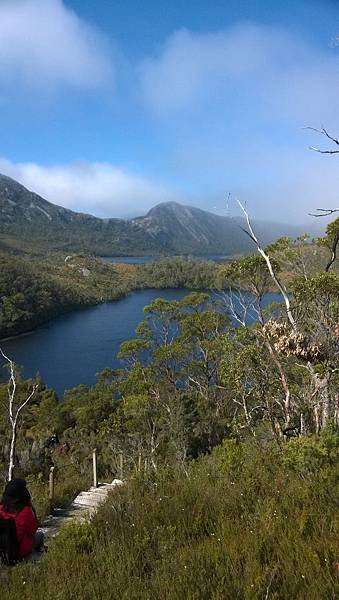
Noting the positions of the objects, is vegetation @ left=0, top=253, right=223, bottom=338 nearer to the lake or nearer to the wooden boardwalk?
the lake

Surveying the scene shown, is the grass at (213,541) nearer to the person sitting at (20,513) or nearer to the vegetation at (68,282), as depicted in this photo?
the person sitting at (20,513)

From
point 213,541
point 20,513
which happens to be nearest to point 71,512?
point 20,513

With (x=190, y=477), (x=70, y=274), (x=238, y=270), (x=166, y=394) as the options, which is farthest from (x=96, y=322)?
(x=190, y=477)

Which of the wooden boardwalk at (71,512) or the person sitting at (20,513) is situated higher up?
the person sitting at (20,513)

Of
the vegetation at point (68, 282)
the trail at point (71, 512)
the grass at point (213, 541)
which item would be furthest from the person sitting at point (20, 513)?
the vegetation at point (68, 282)

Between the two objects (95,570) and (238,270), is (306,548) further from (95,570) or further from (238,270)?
(238,270)

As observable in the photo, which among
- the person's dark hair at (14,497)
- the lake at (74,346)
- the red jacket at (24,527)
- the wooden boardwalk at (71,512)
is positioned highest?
the person's dark hair at (14,497)

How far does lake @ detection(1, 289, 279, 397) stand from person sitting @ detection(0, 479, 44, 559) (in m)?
37.0

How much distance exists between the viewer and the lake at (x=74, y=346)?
45312 mm

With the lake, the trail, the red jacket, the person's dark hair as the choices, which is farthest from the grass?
the lake

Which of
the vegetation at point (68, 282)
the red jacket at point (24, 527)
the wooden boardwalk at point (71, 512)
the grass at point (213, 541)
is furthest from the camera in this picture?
the vegetation at point (68, 282)

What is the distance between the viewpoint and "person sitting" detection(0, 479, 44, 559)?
3.67 meters

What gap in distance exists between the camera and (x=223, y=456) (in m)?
4.61

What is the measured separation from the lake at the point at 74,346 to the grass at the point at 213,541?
37319 mm
